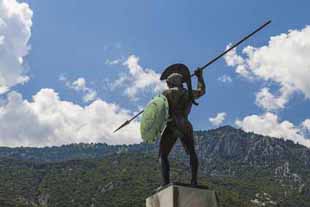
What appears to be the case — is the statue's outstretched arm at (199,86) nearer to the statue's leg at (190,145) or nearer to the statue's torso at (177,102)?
the statue's torso at (177,102)

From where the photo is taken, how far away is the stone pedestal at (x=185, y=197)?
10.9m

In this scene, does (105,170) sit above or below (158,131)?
above

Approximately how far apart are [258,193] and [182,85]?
177 m

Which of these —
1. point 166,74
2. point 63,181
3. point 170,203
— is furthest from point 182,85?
point 63,181

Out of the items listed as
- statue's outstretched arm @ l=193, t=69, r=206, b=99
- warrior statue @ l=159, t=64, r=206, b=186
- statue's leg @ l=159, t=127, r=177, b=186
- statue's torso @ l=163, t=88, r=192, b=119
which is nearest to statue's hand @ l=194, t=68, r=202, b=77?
statue's outstretched arm @ l=193, t=69, r=206, b=99

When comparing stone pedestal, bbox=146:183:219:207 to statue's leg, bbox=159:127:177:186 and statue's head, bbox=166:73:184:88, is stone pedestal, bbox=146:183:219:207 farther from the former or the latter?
statue's head, bbox=166:73:184:88

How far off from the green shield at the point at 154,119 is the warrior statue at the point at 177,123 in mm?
185

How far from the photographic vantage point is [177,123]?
39.0 ft

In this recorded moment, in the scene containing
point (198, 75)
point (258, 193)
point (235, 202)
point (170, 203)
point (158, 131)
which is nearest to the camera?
point (170, 203)

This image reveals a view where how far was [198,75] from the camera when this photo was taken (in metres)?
12.7

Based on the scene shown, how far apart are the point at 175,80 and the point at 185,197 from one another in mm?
2593

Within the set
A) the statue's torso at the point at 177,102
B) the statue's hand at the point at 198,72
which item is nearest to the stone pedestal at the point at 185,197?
the statue's torso at the point at 177,102

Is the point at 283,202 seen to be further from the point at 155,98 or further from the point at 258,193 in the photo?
the point at 155,98

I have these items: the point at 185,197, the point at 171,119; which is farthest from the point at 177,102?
the point at 185,197
